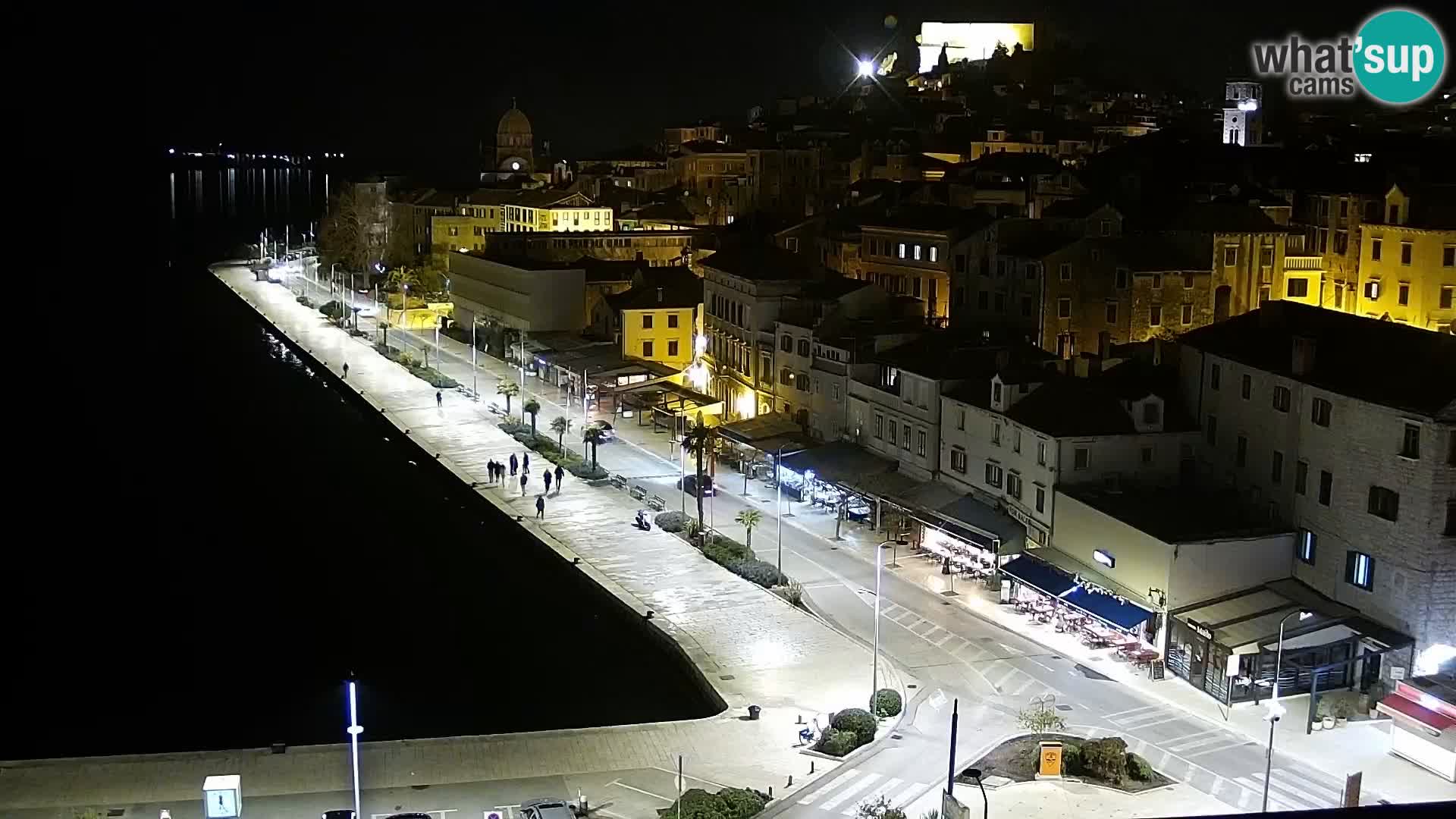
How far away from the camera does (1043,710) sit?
2552cm

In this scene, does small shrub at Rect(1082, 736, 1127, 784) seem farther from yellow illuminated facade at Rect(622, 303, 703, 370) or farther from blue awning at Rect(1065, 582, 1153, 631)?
yellow illuminated facade at Rect(622, 303, 703, 370)

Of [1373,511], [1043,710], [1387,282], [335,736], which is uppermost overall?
[1387,282]

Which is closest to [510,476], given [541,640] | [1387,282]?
[541,640]

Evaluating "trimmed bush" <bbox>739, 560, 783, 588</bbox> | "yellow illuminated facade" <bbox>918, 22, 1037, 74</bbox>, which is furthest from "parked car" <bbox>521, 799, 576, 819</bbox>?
"yellow illuminated facade" <bbox>918, 22, 1037, 74</bbox>

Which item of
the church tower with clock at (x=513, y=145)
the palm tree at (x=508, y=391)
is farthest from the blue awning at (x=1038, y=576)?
the church tower with clock at (x=513, y=145)

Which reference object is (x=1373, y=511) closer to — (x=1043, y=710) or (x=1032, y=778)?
(x=1043, y=710)

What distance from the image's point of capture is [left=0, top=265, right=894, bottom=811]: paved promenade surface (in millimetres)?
23078

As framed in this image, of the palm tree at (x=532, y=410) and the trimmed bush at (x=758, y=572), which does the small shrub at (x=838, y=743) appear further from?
the palm tree at (x=532, y=410)

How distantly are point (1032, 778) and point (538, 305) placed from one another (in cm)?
4731

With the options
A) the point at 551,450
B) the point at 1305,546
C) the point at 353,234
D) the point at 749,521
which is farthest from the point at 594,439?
the point at 353,234

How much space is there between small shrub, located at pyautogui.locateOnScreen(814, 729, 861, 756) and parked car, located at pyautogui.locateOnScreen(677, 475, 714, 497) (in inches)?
645

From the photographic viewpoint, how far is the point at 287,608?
3753cm

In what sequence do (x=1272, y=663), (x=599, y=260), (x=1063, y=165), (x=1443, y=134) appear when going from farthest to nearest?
(x=1443, y=134)
(x=599, y=260)
(x=1063, y=165)
(x=1272, y=663)

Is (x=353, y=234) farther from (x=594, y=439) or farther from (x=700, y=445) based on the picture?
(x=700, y=445)
